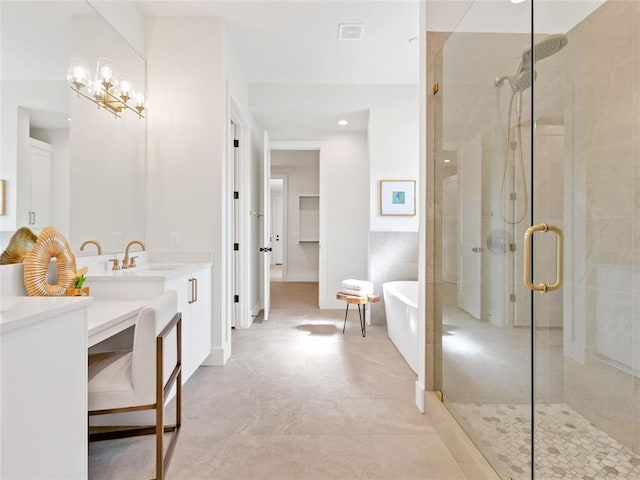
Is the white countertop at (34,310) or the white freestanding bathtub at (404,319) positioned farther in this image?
the white freestanding bathtub at (404,319)

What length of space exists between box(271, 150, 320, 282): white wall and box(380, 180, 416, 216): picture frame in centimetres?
335

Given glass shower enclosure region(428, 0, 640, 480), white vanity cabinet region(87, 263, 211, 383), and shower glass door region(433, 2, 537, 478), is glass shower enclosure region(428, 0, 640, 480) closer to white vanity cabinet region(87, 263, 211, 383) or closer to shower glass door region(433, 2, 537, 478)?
shower glass door region(433, 2, 537, 478)

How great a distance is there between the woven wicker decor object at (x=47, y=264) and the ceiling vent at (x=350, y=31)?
102 inches

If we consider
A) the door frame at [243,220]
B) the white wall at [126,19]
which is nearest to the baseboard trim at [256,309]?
the door frame at [243,220]

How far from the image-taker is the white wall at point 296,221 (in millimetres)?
7355

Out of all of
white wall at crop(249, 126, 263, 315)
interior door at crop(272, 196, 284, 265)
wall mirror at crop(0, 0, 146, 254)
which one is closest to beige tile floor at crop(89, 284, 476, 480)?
wall mirror at crop(0, 0, 146, 254)

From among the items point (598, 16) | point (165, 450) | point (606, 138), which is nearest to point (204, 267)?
point (165, 450)

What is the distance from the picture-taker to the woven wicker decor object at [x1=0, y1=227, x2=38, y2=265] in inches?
59.1

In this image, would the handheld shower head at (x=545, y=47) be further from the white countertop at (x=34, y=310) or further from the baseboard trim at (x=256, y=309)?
the baseboard trim at (x=256, y=309)

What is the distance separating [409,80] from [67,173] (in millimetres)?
3429

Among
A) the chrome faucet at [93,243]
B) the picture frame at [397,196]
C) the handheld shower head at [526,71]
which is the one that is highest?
the handheld shower head at [526,71]

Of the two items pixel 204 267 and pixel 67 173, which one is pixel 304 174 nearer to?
pixel 204 267

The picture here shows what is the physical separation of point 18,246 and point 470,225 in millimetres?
2139

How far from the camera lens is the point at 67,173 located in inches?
73.3
